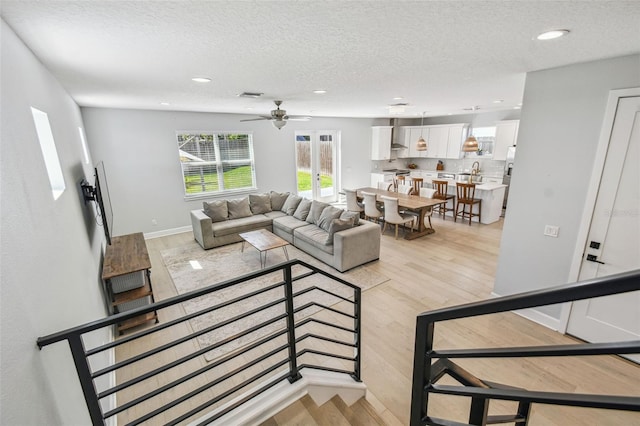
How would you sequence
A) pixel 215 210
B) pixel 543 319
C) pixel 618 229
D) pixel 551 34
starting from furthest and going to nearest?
pixel 215 210
pixel 543 319
pixel 618 229
pixel 551 34

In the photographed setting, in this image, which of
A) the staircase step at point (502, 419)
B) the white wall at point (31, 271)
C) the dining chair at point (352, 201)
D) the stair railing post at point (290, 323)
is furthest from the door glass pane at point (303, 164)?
the staircase step at point (502, 419)

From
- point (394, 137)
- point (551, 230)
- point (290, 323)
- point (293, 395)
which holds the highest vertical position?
point (394, 137)

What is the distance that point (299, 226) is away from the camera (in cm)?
538

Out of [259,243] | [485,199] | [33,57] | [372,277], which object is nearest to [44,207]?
[33,57]

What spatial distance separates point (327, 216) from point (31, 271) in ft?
13.3

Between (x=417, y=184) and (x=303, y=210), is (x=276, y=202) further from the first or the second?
(x=417, y=184)

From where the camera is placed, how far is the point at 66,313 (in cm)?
148

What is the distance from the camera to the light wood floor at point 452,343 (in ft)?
7.00

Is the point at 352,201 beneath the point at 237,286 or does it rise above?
above

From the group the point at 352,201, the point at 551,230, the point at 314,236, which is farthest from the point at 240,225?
the point at 551,230

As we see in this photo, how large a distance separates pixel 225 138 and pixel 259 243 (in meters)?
3.36

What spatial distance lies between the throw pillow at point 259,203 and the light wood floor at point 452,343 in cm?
219

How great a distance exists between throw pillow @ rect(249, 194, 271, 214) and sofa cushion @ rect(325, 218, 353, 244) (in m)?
2.40

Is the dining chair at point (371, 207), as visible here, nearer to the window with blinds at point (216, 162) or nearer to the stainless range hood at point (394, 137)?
the window with blinds at point (216, 162)
